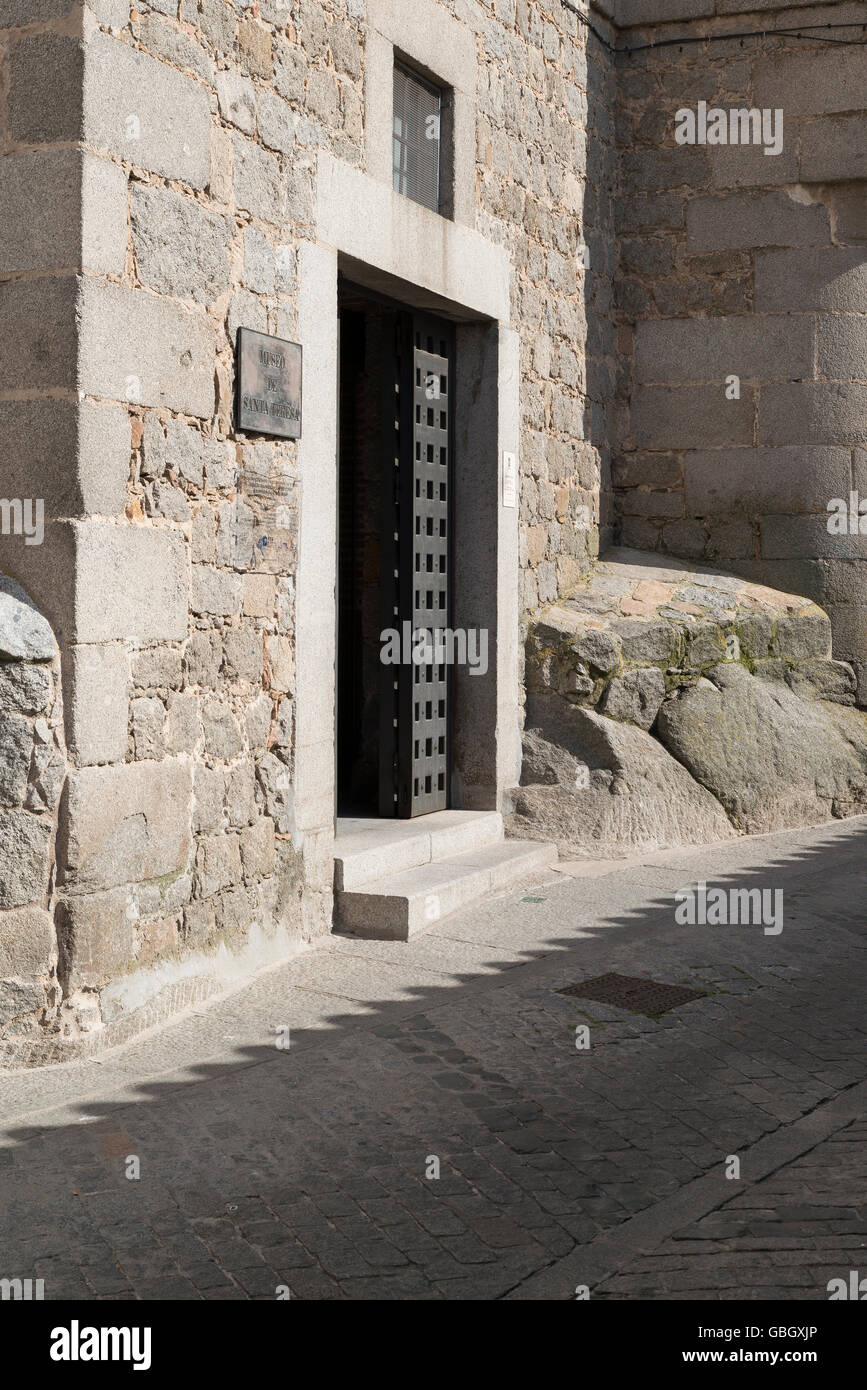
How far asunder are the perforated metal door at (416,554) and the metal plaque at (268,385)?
1.62 m

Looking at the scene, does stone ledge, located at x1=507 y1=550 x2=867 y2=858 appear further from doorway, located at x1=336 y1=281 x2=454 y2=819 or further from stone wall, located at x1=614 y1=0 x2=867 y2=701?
doorway, located at x1=336 y1=281 x2=454 y2=819

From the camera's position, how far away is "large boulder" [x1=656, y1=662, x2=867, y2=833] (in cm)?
871

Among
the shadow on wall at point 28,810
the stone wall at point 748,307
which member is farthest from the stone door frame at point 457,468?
the stone wall at point 748,307

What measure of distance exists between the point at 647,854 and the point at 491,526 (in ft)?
6.84

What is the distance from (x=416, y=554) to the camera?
308 inches

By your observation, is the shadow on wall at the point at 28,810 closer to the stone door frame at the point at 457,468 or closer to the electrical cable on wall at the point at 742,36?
the stone door frame at the point at 457,468

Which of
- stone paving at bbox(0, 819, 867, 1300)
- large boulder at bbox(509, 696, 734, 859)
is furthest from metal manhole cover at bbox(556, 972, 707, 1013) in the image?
large boulder at bbox(509, 696, 734, 859)

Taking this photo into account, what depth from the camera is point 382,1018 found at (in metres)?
5.31

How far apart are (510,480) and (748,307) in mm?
2661

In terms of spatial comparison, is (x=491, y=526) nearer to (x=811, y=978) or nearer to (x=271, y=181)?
(x=271, y=181)

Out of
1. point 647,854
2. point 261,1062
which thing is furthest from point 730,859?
point 261,1062

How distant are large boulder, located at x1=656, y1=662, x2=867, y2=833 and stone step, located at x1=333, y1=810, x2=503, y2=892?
141 centimetres

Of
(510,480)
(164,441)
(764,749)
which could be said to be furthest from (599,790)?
(164,441)
